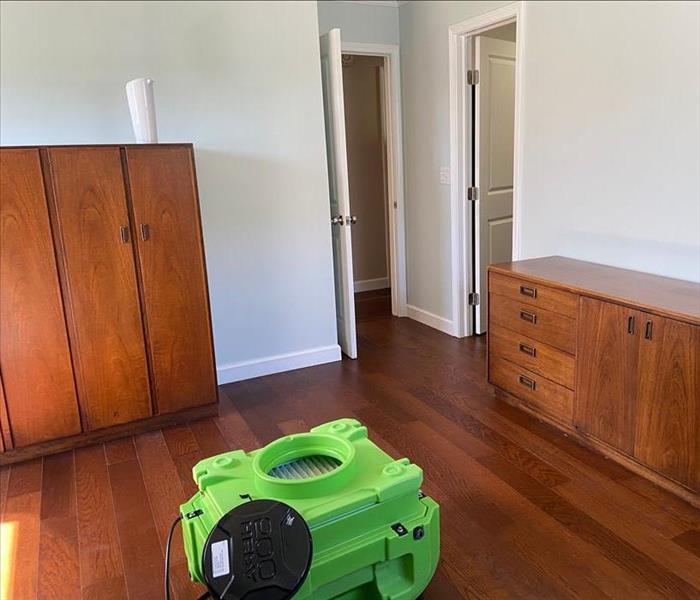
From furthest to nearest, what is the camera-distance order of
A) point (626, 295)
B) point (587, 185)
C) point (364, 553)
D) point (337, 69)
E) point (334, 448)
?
point (337, 69)
point (587, 185)
point (626, 295)
point (334, 448)
point (364, 553)

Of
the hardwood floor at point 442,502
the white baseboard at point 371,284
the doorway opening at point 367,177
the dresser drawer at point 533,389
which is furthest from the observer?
the white baseboard at point 371,284

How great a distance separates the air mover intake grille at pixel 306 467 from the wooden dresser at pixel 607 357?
1.31 meters

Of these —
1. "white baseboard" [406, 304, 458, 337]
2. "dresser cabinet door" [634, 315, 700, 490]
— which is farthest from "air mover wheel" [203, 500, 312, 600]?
"white baseboard" [406, 304, 458, 337]

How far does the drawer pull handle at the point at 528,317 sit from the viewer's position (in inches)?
107

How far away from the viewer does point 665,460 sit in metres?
2.17

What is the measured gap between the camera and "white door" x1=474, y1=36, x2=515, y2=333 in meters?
3.90

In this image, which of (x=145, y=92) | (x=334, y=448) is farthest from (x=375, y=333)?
(x=334, y=448)

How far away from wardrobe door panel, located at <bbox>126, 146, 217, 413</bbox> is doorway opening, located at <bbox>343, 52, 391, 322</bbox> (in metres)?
2.28

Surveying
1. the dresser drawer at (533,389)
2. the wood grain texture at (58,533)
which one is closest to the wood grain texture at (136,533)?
the wood grain texture at (58,533)

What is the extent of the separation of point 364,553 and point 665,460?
1.34 meters

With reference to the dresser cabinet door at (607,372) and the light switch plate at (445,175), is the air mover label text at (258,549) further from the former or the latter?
the light switch plate at (445,175)

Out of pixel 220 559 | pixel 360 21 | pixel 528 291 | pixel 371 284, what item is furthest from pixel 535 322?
pixel 371 284

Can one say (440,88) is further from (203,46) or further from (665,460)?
(665,460)

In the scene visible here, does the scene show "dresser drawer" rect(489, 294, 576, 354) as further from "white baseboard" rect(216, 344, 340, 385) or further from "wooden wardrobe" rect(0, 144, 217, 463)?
"wooden wardrobe" rect(0, 144, 217, 463)
